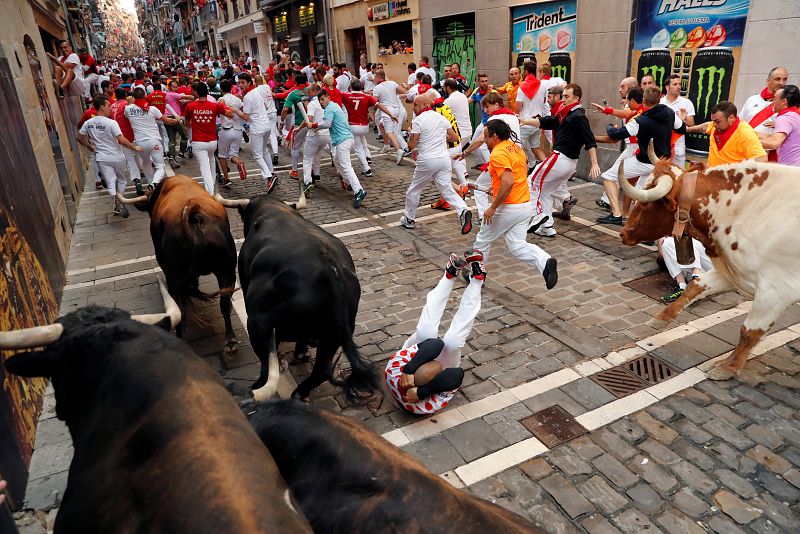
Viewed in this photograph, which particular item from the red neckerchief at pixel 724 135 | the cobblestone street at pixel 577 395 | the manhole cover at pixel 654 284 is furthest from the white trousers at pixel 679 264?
the red neckerchief at pixel 724 135

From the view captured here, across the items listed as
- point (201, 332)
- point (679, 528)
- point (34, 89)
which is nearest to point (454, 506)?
point (679, 528)

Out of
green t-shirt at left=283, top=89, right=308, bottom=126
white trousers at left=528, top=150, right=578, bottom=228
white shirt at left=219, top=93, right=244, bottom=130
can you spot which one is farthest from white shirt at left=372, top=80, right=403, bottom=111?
white trousers at left=528, top=150, right=578, bottom=228

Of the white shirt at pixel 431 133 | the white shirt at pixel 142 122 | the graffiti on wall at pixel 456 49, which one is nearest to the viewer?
the white shirt at pixel 431 133

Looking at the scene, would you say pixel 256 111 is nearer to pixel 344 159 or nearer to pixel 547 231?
pixel 344 159

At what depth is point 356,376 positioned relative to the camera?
14.6 feet

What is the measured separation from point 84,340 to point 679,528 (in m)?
3.64

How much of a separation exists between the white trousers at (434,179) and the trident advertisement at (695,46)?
4814mm

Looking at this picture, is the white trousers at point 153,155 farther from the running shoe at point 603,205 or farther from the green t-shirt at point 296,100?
the running shoe at point 603,205

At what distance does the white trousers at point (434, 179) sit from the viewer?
8789mm

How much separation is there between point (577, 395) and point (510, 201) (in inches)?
105

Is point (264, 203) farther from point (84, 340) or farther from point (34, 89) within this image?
point (34, 89)

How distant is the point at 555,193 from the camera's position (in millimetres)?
9164

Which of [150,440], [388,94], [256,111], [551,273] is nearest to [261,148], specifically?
[256,111]

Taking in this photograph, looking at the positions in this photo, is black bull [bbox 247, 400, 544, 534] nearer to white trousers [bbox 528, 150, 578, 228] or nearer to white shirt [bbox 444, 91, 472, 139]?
white trousers [bbox 528, 150, 578, 228]
